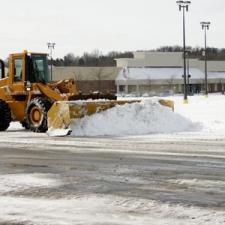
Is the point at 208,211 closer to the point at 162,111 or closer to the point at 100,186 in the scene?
the point at 100,186

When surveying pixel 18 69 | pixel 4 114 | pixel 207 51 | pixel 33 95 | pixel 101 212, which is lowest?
pixel 101 212

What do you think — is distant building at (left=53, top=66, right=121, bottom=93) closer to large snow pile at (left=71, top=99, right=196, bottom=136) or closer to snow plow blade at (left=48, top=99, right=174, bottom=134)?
large snow pile at (left=71, top=99, right=196, bottom=136)

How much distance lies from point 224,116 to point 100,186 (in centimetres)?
1621

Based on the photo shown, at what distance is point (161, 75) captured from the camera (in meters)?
120

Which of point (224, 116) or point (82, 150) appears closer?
point (82, 150)

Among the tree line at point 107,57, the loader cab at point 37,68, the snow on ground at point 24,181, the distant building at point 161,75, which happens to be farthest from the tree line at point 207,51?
the snow on ground at point 24,181

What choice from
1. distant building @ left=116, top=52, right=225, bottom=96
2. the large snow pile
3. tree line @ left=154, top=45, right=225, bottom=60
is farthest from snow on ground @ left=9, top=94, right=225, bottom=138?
tree line @ left=154, top=45, right=225, bottom=60

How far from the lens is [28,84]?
20344 mm

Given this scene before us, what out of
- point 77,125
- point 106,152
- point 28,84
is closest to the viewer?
point 106,152

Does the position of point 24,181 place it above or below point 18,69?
below

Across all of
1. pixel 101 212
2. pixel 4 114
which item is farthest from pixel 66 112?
pixel 101 212

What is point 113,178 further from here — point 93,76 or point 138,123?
point 93,76

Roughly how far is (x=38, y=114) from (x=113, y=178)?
1031 centimetres

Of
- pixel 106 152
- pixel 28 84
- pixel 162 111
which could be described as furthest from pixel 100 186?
pixel 28 84
